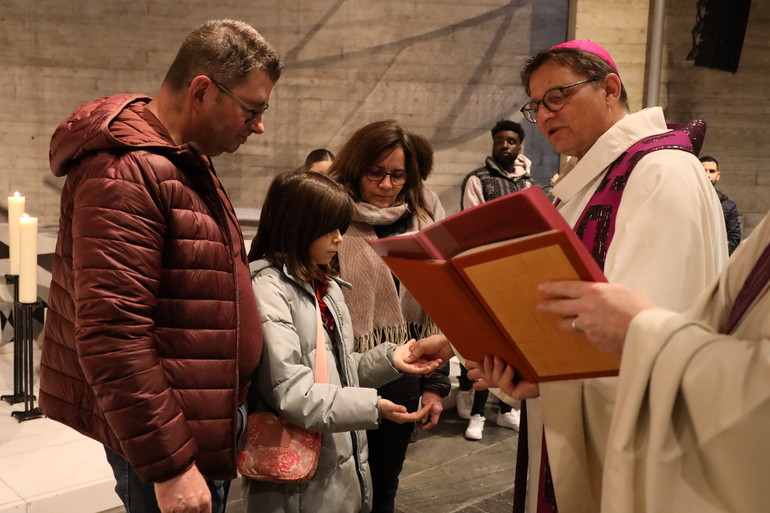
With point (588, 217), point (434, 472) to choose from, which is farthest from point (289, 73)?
→ point (588, 217)

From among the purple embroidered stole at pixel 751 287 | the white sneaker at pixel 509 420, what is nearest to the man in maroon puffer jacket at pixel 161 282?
the purple embroidered stole at pixel 751 287

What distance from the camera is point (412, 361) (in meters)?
2.27

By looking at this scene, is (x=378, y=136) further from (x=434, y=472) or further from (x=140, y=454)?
(x=434, y=472)

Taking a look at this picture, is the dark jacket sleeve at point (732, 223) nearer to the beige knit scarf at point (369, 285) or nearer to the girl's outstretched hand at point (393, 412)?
the beige knit scarf at point (369, 285)


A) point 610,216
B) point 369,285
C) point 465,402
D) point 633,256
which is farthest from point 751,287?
point 465,402

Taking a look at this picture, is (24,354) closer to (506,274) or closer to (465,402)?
(465,402)

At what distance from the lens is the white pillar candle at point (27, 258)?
3.94 m

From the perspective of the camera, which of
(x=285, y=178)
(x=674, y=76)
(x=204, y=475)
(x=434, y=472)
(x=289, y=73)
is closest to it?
(x=204, y=475)

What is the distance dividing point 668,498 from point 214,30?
1.44m

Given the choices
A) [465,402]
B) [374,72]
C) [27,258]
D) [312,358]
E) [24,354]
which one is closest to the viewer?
[312,358]

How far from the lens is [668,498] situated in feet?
3.57

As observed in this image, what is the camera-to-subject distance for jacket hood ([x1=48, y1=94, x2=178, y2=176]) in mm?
1646

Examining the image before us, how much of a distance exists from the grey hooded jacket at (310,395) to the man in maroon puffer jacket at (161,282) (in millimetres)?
119

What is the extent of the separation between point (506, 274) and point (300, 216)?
111 cm
